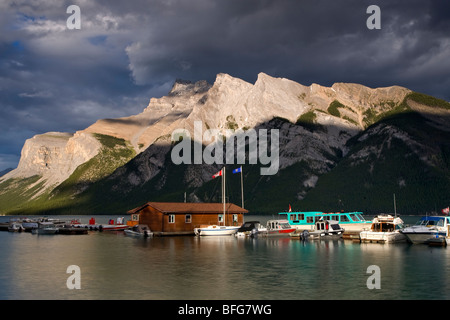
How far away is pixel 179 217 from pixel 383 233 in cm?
4653

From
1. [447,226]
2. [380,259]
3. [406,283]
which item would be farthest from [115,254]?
[447,226]

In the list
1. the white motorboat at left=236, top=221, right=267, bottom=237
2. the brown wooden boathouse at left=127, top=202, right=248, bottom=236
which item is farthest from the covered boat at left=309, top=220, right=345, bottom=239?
the brown wooden boathouse at left=127, top=202, right=248, bottom=236

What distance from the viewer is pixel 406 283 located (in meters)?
41.5

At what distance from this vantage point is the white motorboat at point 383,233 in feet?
268

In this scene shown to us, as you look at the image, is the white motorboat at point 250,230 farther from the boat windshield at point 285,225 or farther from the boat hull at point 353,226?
the boat hull at point 353,226

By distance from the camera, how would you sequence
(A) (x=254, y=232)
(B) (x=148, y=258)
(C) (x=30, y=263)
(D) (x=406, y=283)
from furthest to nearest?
1. (A) (x=254, y=232)
2. (B) (x=148, y=258)
3. (C) (x=30, y=263)
4. (D) (x=406, y=283)

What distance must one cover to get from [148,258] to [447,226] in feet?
171

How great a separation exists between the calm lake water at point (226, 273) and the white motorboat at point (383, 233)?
328 inches

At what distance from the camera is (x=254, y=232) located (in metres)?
98.5
